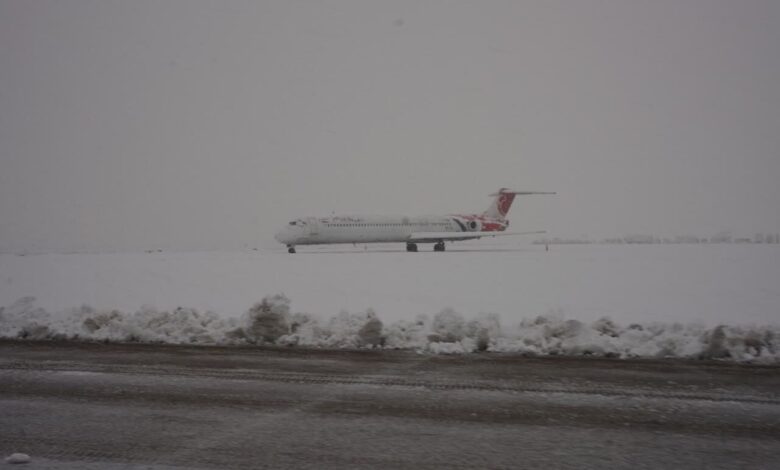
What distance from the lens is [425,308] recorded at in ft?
42.8

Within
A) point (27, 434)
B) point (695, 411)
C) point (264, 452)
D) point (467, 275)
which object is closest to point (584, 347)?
point (695, 411)

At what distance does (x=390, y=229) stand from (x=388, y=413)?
4125 centimetres

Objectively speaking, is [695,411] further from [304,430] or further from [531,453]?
[304,430]

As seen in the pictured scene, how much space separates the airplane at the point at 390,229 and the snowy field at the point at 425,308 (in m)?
15.9

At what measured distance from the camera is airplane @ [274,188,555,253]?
41938 millimetres

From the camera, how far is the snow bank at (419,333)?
7.46 meters

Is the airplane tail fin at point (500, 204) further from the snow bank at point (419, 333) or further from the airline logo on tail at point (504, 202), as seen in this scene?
the snow bank at point (419, 333)

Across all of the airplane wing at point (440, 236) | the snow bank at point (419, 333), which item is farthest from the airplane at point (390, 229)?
the snow bank at point (419, 333)

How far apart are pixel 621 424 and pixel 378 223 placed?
40834 millimetres

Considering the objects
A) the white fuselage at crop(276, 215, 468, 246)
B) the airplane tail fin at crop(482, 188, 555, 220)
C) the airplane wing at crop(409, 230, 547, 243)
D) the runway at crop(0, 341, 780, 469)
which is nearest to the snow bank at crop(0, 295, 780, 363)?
the runway at crop(0, 341, 780, 469)

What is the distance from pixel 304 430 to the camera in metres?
4.20

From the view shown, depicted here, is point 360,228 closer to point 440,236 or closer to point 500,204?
point 440,236

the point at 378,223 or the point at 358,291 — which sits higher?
the point at 378,223

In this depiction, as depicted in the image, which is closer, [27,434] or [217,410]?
[27,434]
